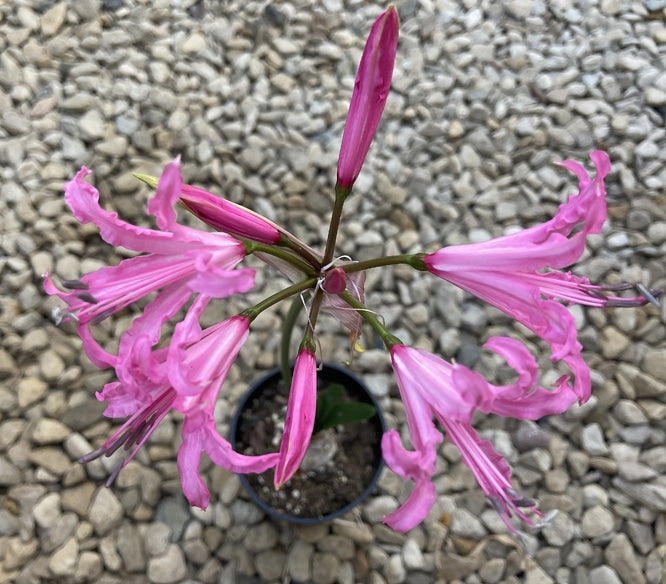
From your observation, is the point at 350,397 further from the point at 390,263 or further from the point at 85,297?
the point at 85,297

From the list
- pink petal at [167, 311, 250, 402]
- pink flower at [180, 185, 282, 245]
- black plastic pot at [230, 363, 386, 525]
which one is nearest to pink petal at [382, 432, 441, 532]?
pink petal at [167, 311, 250, 402]

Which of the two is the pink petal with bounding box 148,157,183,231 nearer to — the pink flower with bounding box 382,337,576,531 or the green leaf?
the pink flower with bounding box 382,337,576,531

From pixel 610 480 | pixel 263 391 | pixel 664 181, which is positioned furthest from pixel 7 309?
pixel 664 181

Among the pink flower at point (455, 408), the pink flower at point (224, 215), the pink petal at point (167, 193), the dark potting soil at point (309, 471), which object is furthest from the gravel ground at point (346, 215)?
the pink petal at point (167, 193)

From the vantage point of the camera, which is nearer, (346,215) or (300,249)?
(300,249)

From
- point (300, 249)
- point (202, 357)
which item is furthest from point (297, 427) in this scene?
point (300, 249)

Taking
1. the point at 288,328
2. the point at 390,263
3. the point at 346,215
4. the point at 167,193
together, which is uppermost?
the point at 167,193

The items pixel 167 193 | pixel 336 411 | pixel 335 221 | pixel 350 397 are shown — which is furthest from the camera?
pixel 350 397
